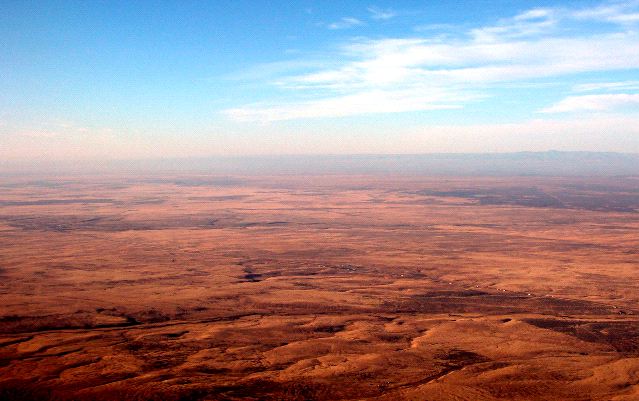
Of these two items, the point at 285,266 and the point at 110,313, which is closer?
the point at 110,313

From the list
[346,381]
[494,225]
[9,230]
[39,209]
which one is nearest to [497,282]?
[346,381]

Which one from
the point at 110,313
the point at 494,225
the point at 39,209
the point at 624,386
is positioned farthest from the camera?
the point at 39,209

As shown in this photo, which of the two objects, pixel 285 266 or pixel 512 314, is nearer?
pixel 512 314

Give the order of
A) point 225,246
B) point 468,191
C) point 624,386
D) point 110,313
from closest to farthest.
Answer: point 624,386, point 110,313, point 225,246, point 468,191

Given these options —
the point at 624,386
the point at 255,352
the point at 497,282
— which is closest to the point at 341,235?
the point at 497,282

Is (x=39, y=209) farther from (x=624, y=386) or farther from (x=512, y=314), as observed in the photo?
(x=624, y=386)

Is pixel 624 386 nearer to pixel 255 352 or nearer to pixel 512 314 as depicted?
pixel 512 314
